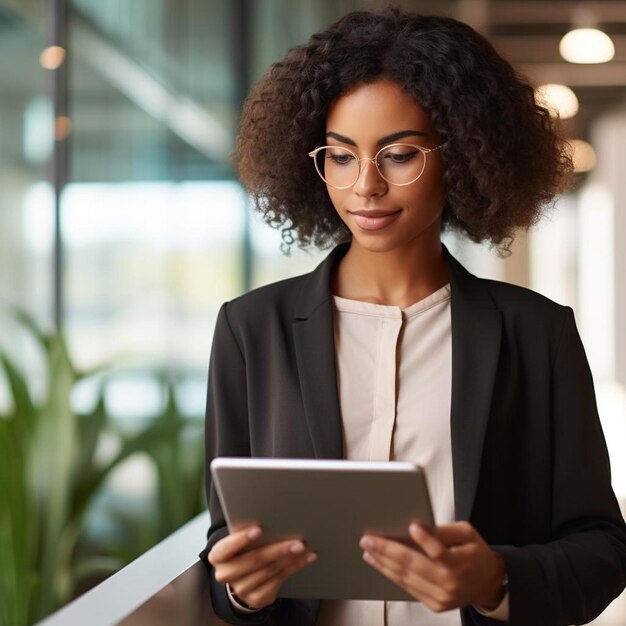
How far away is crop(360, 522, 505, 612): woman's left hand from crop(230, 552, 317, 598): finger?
0.08 m

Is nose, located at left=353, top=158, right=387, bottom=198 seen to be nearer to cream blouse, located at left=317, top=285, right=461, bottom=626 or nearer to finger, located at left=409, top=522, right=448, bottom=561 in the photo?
cream blouse, located at left=317, top=285, right=461, bottom=626

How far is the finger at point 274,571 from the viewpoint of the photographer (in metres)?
1.26

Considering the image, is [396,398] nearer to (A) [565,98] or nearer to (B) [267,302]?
(B) [267,302]

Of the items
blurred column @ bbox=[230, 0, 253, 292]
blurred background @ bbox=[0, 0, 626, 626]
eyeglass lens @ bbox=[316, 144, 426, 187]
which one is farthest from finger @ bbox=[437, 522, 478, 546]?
blurred column @ bbox=[230, 0, 253, 292]

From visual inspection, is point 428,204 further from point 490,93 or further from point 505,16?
point 505,16

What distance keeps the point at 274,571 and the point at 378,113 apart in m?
0.65

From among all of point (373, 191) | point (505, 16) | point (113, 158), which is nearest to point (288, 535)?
point (373, 191)

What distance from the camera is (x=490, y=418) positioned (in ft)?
4.97

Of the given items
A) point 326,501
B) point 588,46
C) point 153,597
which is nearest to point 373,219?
point 326,501

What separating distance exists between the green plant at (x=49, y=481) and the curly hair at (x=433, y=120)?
1.48 meters

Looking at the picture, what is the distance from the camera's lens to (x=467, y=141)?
1535 mm

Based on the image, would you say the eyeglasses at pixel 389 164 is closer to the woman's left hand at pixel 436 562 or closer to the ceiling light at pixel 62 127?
the woman's left hand at pixel 436 562

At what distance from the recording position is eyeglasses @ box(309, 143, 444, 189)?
148 cm

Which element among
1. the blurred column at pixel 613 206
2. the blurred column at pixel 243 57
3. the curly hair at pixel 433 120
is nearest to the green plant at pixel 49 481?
the curly hair at pixel 433 120
